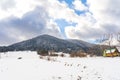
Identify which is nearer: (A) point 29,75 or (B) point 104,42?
(A) point 29,75

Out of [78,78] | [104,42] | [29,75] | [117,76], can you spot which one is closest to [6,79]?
[29,75]

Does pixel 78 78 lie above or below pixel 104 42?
below

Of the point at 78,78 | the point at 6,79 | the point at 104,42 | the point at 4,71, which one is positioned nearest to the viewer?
the point at 6,79

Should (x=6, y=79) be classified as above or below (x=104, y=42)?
below

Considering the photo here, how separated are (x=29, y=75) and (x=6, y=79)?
2000 millimetres

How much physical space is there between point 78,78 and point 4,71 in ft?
19.5

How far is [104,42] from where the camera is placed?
68.6 m

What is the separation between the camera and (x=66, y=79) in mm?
18000

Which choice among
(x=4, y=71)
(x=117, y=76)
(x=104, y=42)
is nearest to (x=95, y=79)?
(x=117, y=76)

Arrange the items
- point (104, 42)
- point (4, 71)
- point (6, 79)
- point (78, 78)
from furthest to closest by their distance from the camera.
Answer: point (104, 42), point (4, 71), point (78, 78), point (6, 79)

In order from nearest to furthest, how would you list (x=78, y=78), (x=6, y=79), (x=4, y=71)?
(x=6, y=79), (x=78, y=78), (x=4, y=71)

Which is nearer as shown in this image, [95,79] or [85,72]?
[95,79]

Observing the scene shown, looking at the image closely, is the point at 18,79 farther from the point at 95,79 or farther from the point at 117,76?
the point at 117,76

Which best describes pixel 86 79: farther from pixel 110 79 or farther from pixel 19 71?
pixel 19 71
